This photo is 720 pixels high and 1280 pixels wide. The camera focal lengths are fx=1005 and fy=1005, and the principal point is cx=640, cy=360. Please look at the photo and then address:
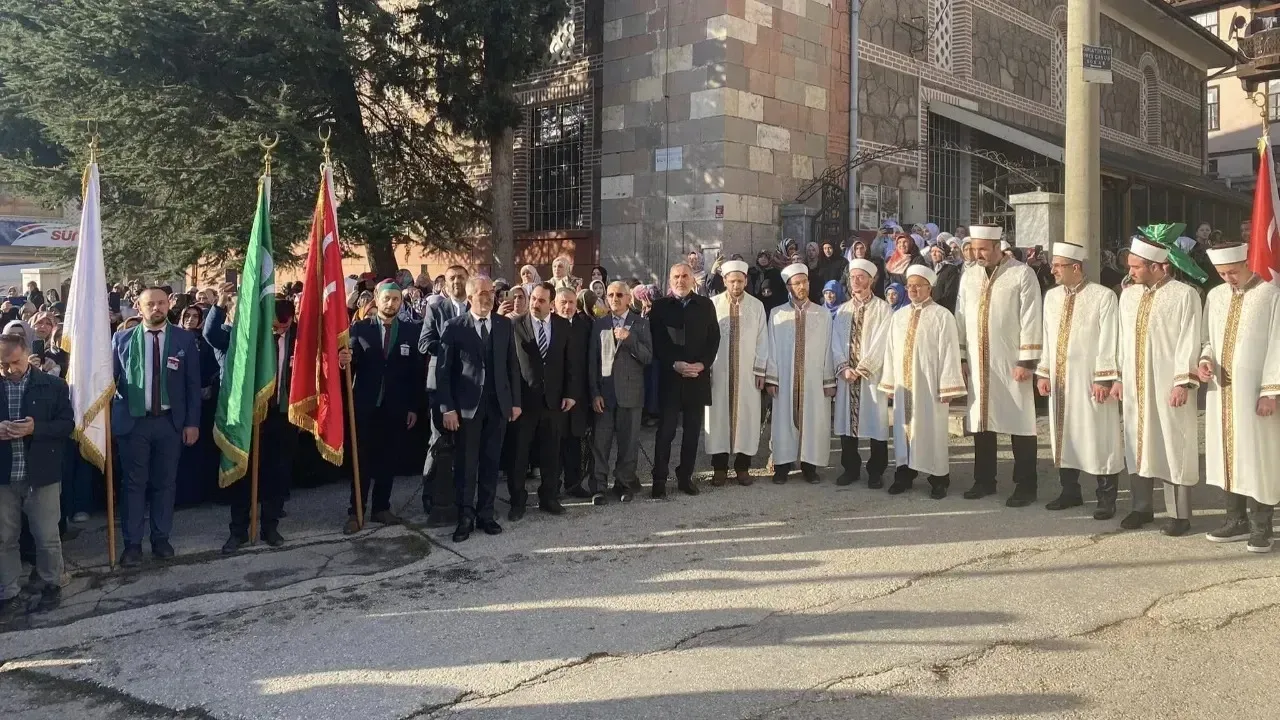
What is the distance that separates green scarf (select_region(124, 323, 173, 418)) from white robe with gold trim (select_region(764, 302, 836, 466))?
479 cm

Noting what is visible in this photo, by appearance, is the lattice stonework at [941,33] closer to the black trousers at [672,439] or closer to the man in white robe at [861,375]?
the man in white robe at [861,375]

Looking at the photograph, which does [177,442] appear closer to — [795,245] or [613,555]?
[613,555]

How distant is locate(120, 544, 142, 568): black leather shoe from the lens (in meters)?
6.62

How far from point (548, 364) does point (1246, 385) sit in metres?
4.76

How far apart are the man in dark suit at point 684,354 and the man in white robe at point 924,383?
1596 millimetres

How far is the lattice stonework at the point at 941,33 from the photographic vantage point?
62.1ft

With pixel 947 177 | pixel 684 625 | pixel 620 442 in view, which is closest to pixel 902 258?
pixel 620 442

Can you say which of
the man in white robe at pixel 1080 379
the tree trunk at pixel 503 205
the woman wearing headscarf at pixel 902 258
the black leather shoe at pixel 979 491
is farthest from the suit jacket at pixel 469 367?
the tree trunk at pixel 503 205

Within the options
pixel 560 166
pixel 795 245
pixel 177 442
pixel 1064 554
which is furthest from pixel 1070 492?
pixel 560 166

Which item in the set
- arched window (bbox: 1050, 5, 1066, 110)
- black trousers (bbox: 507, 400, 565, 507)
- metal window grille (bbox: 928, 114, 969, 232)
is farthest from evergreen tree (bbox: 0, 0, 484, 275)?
arched window (bbox: 1050, 5, 1066, 110)

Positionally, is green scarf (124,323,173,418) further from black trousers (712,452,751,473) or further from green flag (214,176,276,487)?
black trousers (712,452,751,473)

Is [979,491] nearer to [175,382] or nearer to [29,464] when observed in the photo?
[175,382]

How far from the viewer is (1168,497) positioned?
6.90 meters

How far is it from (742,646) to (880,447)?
4.27 metres
